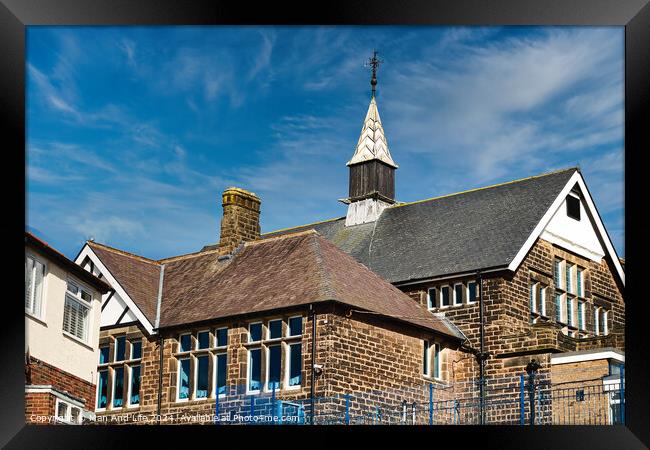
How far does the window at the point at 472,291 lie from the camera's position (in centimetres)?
3516

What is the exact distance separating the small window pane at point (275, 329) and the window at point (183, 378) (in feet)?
10.4

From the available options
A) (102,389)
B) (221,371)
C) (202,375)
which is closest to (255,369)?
(221,371)

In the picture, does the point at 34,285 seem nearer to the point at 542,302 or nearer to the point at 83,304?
the point at 83,304

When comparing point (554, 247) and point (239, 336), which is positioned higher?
point (554, 247)

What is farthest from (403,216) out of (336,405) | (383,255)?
(336,405)

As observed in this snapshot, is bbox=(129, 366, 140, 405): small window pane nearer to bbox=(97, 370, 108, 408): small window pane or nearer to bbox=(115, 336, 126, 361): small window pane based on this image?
bbox=(115, 336, 126, 361): small window pane

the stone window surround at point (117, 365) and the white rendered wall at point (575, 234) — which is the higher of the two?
the white rendered wall at point (575, 234)

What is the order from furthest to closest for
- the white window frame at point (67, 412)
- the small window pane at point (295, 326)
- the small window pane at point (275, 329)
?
1. the small window pane at point (275, 329)
2. the small window pane at point (295, 326)
3. the white window frame at point (67, 412)

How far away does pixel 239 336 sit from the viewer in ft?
104

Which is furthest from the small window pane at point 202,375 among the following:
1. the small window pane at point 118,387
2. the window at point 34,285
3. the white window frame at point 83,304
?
the window at point 34,285

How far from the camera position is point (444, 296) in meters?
35.6

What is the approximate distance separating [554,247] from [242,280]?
1017 centimetres

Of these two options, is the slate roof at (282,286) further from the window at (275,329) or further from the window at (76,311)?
the window at (76,311)

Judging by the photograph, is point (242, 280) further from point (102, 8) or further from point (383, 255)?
point (102, 8)
